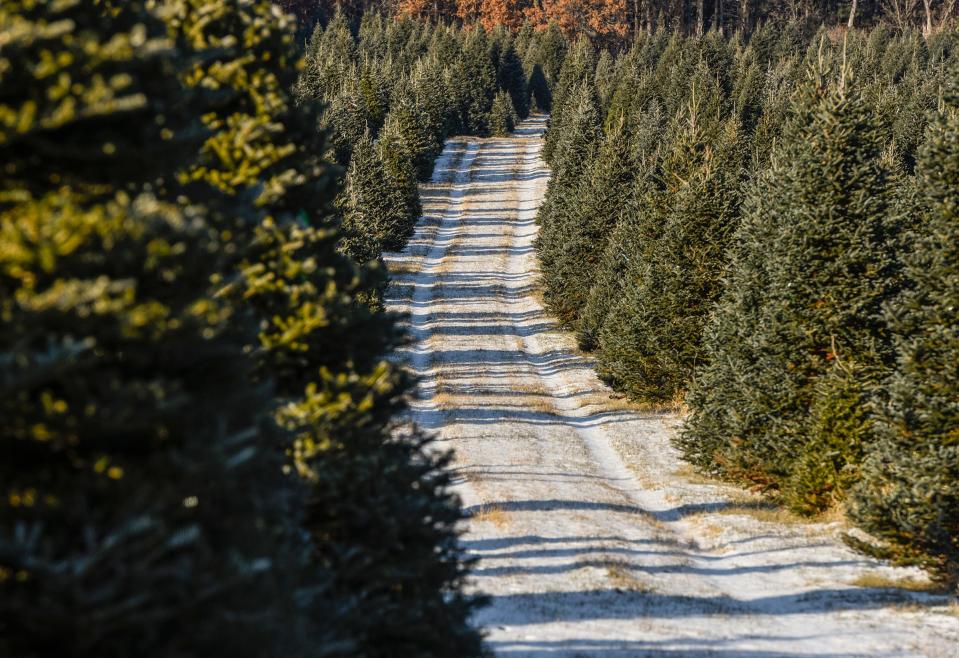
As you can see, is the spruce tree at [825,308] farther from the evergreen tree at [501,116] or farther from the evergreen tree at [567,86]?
the evergreen tree at [501,116]

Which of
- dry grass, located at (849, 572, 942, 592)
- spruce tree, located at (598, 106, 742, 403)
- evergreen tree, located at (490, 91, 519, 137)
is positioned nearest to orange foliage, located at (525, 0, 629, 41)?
evergreen tree, located at (490, 91, 519, 137)

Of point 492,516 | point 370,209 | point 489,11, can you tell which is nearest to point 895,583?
point 492,516

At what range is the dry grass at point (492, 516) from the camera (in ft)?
64.6

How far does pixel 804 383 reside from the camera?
2059 centimetres

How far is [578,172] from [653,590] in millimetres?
34758

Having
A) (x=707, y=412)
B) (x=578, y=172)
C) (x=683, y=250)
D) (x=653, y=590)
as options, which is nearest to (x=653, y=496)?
(x=707, y=412)

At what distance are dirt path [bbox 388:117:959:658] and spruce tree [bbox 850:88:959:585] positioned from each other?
130 centimetres

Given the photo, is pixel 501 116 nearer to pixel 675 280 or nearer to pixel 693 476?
pixel 675 280

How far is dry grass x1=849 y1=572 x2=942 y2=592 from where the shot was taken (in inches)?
666

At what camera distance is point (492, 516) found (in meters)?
20.1

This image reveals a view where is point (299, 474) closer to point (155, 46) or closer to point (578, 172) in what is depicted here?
point (155, 46)

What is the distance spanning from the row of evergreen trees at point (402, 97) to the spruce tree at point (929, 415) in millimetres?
19229

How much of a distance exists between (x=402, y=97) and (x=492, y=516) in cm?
5291

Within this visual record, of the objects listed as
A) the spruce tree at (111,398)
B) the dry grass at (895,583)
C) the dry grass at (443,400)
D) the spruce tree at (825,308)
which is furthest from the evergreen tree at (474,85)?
the spruce tree at (111,398)
